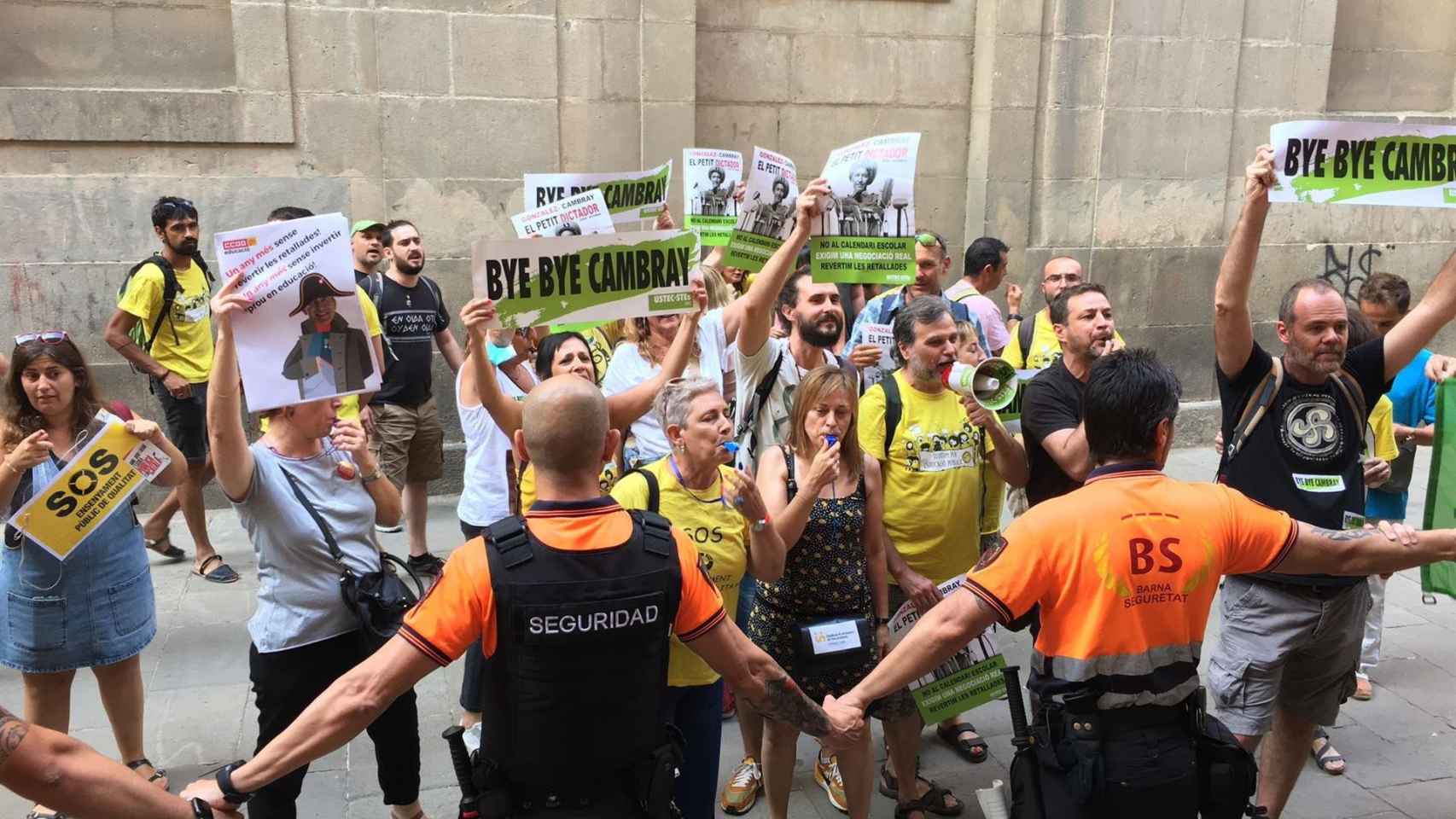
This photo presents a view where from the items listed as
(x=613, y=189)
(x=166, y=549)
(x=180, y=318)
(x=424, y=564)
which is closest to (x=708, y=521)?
(x=613, y=189)

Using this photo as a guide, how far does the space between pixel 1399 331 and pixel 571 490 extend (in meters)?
3.03

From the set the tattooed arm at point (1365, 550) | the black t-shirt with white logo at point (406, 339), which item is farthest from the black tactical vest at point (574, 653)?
the black t-shirt with white logo at point (406, 339)

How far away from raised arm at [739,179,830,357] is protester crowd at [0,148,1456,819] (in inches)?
0.5

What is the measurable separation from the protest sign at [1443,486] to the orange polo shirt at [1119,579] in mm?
2034

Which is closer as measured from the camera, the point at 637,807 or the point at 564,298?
the point at 637,807

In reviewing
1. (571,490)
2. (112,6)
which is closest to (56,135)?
(112,6)

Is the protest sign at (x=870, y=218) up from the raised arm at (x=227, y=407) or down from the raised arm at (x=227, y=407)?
up

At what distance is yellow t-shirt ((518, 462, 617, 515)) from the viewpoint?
3998 millimetres

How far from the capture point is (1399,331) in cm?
392

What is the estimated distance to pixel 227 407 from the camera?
338cm

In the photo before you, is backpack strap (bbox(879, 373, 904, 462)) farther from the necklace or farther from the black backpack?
the black backpack

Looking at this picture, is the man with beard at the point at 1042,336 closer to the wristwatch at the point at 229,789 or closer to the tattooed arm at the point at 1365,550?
the tattooed arm at the point at 1365,550

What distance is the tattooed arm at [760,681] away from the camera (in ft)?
9.27

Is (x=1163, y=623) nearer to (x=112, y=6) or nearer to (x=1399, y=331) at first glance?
(x=1399, y=331)
